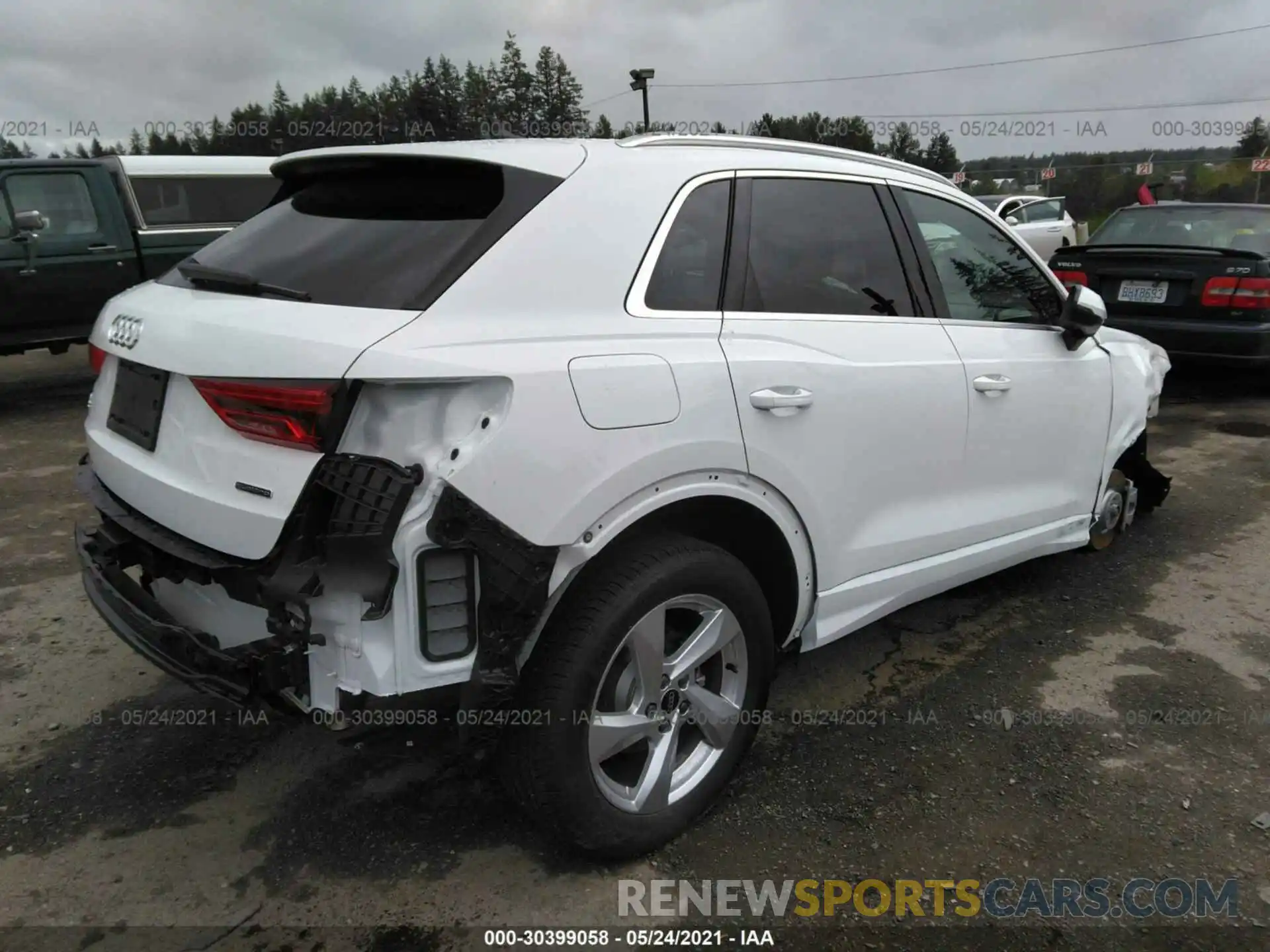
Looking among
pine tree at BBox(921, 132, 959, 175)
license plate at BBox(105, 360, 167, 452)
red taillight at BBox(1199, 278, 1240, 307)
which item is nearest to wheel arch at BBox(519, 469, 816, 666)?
license plate at BBox(105, 360, 167, 452)

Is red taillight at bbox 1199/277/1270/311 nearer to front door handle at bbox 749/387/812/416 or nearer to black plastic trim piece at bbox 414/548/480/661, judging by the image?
front door handle at bbox 749/387/812/416

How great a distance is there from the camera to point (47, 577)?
431 cm

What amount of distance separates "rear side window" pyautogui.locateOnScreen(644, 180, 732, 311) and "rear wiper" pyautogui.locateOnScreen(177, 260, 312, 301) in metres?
0.88

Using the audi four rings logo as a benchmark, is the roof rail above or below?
above

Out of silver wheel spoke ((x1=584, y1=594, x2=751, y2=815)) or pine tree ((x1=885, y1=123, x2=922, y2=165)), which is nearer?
silver wheel spoke ((x1=584, y1=594, x2=751, y2=815))

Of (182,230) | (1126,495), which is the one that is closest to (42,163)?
(182,230)

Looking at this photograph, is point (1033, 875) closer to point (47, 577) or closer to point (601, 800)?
point (601, 800)

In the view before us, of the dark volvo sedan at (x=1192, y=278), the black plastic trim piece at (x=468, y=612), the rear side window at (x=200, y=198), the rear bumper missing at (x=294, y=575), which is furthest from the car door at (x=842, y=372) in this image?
the rear side window at (x=200, y=198)

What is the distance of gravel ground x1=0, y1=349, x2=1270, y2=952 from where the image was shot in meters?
2.30

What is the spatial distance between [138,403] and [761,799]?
210 centimetres

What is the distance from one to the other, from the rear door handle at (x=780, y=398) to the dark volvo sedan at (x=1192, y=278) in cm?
578

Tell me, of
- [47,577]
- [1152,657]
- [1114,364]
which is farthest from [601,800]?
[47,577]

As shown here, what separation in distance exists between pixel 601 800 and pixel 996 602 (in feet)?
8.43

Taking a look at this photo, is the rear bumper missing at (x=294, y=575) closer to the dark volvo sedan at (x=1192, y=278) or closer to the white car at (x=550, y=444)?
the white car at (x=550, y=444)
